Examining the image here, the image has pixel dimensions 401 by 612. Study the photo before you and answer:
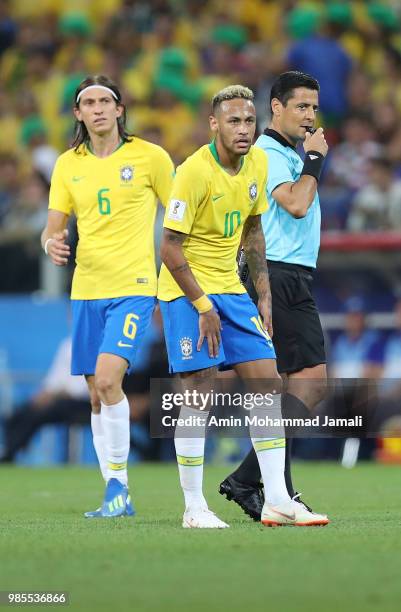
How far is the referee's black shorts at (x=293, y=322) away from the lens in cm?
795

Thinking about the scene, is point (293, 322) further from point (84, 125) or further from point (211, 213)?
point (84, 125)

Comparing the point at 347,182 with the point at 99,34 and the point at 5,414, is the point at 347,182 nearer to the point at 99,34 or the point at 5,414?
the point at 5,414

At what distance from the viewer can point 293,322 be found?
8008 millimetres

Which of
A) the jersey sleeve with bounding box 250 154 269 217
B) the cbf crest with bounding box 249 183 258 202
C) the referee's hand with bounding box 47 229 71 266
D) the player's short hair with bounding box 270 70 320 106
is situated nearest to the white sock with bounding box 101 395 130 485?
the referee's hand with bounding box 47 229 71 266

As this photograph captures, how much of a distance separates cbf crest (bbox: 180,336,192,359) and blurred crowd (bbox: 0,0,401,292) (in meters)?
7.56

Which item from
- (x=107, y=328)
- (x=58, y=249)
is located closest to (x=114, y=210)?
(x=58, y=249)

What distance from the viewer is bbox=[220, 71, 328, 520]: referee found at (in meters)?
7.93

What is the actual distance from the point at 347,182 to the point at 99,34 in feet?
20.3

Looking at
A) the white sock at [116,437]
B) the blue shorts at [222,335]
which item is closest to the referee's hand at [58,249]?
the white sock at [116,437]

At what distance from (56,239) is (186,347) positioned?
1526 millimetres

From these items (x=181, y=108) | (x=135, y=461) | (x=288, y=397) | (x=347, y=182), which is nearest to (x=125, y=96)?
(x=181, y=108)

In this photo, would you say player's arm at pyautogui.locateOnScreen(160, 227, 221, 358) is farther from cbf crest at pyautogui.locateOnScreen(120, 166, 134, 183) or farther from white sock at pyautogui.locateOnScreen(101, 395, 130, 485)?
cbf crest at pyautogui.locateOnScreen(120, 166, 134, 183)

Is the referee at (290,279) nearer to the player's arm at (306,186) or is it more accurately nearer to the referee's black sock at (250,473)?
the referee's black sock at (250,473)

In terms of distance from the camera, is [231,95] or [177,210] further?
[231,95]
